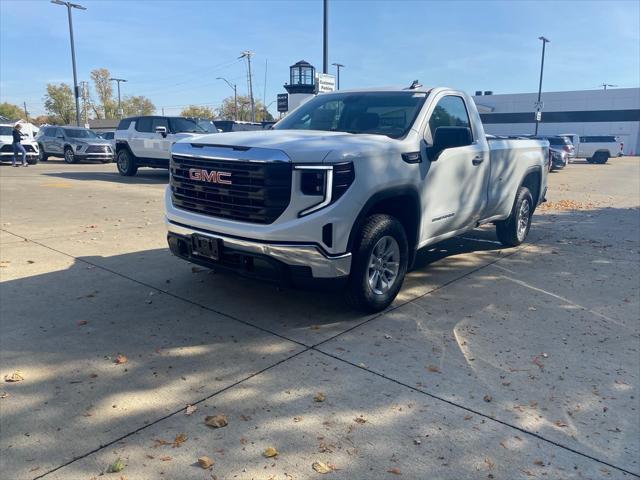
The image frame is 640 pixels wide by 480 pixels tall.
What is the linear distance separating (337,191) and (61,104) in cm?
9501

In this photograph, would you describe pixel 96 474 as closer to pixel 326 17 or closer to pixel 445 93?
pixel 445 93

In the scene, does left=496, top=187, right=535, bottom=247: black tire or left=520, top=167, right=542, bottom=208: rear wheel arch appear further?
left=520, top=167, right=542, bottom=208: rear wheel arch

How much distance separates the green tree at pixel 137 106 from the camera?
97875 mm

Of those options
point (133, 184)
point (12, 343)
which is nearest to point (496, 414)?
point (12, 343)

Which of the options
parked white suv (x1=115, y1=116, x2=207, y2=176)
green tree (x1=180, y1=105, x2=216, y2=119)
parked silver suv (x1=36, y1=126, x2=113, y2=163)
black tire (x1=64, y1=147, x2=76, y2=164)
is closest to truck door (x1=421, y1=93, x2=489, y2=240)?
parked white suv (x1=115, y1=116, x2=207, y2=176)

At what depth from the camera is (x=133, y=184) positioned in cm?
1463

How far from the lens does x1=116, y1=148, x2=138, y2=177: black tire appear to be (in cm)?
1661

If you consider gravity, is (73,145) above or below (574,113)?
below

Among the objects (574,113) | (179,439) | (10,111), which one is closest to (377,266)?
(179,439)

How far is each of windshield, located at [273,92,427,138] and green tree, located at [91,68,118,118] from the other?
95182mm

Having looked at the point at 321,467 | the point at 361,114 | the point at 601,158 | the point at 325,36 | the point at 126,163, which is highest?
the point at 325,36

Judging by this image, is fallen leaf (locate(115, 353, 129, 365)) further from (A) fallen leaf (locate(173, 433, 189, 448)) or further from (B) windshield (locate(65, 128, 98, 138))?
(B) windshield (locate(65, 128, 98, 138))

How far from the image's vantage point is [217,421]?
302 centimetres

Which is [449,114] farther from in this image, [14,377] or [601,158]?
[601,158]
